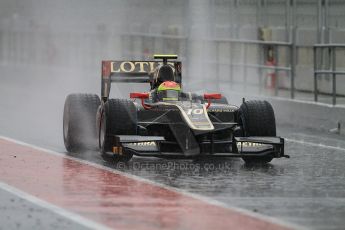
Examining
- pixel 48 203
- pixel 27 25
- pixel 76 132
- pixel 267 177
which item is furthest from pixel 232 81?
pixel 27 25

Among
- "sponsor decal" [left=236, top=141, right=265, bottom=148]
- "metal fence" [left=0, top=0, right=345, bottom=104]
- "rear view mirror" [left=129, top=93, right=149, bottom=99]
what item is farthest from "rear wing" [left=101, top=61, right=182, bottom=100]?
"metal fence" [left=0, top=0, right=345, bottom=104]

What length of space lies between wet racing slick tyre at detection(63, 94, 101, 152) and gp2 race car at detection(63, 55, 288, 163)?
0.04 feet

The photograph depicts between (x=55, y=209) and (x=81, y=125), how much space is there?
565 cm

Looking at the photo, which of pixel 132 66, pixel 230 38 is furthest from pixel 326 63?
pixel 132 66

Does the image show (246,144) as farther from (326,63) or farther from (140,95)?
(326,63)

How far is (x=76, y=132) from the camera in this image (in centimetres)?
1766

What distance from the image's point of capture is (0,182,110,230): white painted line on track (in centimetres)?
1113

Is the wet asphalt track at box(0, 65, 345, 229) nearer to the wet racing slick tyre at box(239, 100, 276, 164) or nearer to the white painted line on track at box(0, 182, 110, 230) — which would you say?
the white painted line on track at box(0, 182, 110, 230)

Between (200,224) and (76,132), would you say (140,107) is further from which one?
(200,224)

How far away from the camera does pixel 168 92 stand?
16891 mm

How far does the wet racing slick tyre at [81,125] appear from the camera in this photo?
1761cm

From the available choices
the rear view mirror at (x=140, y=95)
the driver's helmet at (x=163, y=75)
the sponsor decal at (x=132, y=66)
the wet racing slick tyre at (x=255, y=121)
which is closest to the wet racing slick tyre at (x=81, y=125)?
the sponsor decal at (x=132, y=66)

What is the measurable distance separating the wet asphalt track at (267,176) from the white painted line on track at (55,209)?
0.54 feet

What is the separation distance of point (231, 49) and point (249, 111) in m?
12.3
